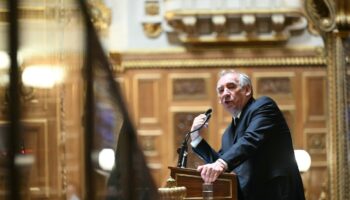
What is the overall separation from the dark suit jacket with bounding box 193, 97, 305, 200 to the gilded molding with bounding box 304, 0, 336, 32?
186 cm

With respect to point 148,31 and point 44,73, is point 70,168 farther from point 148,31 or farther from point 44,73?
point 148,31

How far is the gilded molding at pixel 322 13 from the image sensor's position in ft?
21.0

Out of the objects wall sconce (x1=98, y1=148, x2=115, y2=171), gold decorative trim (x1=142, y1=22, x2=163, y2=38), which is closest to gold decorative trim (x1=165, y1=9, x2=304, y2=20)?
gold decorative trim (x1=142, y1=22, x2=163, y2=38)

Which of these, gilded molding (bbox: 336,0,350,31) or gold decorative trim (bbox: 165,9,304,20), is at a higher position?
gold decorative trim (bbox: 165,9,304,20)

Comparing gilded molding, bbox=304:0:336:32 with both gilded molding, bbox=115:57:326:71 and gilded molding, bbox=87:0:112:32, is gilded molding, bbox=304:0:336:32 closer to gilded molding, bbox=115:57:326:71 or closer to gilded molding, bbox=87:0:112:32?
gilded molding, bbox=115:57:326:71

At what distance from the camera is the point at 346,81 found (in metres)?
6.43

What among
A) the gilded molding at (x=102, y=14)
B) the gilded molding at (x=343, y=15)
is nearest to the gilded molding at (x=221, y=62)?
the gilded molding at (x=102, y=14)

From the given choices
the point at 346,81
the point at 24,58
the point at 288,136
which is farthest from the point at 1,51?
the point at 346,81

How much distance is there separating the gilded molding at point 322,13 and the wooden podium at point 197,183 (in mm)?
2320

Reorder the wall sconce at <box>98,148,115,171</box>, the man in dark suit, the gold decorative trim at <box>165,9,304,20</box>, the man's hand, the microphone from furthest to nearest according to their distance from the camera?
the gold decorative trim at <box>165,9,304,20</box>
the microphone
the man in dark suit
the man's hand
the wall sconce at <box>98,148,115,171</box>

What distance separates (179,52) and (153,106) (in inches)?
22.7

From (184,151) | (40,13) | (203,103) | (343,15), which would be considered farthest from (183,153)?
(203,103)

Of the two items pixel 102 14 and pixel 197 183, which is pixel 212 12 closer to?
pixel 102 14

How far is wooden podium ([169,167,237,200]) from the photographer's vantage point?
4426mm
